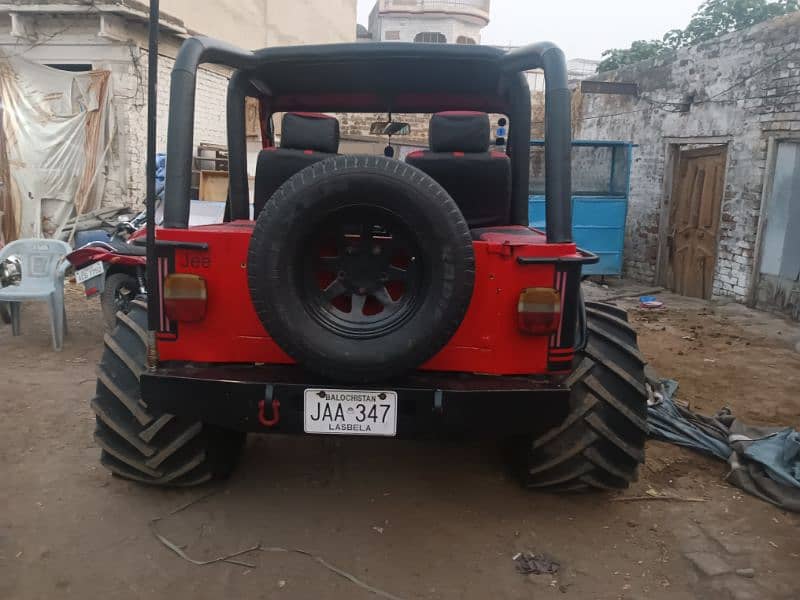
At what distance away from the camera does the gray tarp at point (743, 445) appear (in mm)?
3436

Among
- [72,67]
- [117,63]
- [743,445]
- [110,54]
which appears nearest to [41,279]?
[117,63]

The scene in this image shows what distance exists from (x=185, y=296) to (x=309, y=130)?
106 cm

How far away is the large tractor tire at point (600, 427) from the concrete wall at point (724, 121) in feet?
21.0

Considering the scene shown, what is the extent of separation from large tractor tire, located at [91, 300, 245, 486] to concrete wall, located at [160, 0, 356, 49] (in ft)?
37.7

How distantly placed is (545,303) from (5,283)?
5533 millimetres

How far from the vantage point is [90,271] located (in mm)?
6301

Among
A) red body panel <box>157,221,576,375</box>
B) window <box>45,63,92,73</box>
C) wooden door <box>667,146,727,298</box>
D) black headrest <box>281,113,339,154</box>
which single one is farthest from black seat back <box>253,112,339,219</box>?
window <box>45,63,92,73</box>

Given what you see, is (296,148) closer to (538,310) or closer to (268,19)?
(538,310)

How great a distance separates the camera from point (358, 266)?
267 cm

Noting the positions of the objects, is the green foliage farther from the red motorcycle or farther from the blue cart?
the red motorcycle

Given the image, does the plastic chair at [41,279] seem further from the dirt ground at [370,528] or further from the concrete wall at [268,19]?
the concrete wall at [268,19]

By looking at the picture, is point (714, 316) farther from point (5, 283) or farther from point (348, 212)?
point (5, 283)

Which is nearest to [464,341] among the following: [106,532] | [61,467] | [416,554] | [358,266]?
[358,266]

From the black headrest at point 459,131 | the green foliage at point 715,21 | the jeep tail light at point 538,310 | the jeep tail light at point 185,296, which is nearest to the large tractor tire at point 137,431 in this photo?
the jeep tail light at point 185,296
